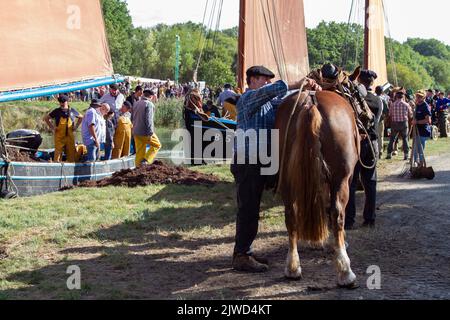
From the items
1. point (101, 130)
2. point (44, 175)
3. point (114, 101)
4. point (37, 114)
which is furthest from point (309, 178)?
point (37, 114)

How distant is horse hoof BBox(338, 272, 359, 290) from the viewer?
5000mm

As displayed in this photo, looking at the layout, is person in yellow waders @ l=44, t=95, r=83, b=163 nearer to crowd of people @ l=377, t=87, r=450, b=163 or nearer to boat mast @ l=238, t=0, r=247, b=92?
boat mast @ l=238, t=0, r=247, b=92

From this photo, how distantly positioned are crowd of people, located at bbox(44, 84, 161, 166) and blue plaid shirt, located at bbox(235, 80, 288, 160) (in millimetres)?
6829

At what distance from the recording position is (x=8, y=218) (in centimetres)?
803

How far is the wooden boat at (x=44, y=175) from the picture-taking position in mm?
10164

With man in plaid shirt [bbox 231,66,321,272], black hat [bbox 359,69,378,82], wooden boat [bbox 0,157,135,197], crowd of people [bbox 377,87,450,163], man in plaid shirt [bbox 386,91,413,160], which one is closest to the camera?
man in plaid shirt [bbox 231,66,321,272]

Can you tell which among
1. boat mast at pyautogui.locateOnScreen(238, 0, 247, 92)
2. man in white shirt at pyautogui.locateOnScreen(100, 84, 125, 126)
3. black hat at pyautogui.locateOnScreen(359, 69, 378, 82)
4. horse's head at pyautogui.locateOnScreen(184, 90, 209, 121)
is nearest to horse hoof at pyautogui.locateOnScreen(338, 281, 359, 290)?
black hat at pyautogui.locateOnScreen(359, 69, 378, 82)

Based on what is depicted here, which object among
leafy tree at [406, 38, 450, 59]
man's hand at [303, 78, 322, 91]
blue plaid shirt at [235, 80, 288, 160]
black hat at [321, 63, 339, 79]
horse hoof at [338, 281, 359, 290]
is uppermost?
leafy tree at [406, 38, 450, 59]

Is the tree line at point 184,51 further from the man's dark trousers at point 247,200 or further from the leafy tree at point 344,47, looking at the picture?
the man's dark trousers at point 247,200

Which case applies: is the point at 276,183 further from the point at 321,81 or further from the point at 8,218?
the point at 8,218

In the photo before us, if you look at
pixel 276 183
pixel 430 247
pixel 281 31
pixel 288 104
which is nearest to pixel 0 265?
pixel 276 183

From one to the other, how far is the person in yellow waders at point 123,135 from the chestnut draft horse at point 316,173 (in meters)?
8.57

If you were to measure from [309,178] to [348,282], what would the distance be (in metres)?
0.91

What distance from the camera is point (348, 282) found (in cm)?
500
